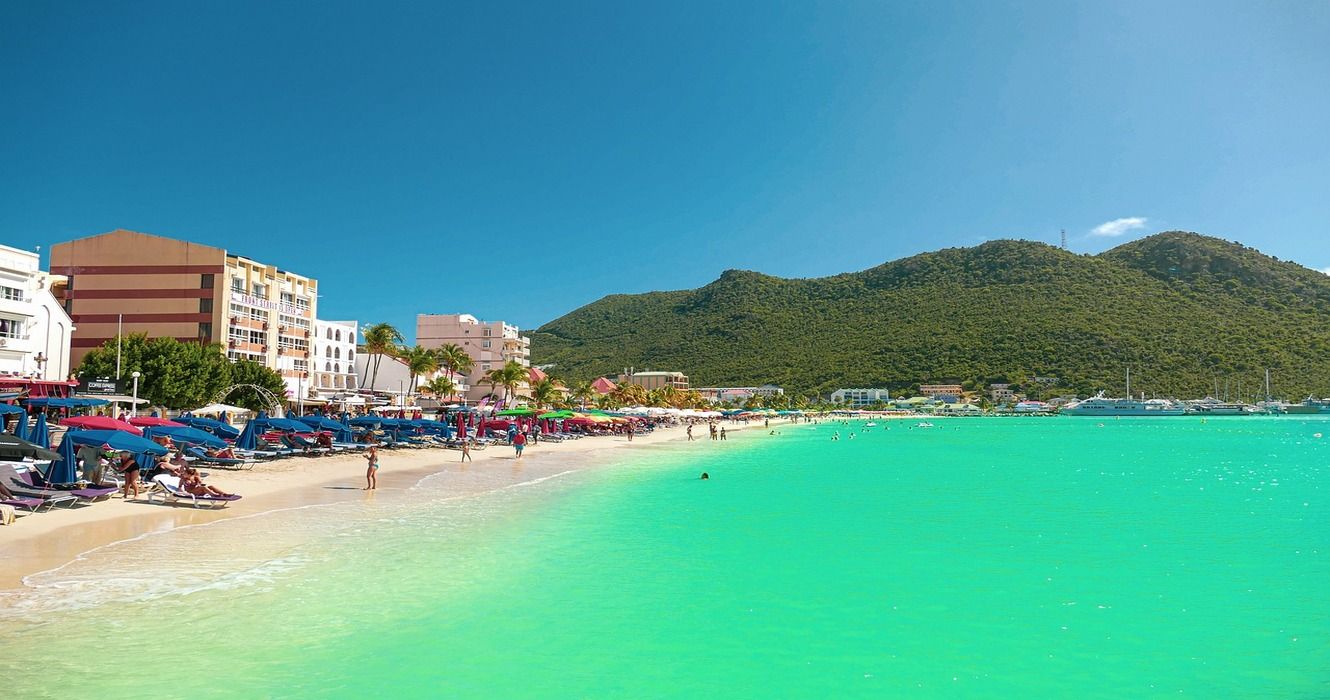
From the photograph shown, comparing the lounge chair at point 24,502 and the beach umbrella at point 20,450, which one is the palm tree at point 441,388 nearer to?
the beach umbrella at point 20,450

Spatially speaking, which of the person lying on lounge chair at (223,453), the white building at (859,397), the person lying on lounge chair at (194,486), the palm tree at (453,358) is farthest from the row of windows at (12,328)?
the white building at (859,397)

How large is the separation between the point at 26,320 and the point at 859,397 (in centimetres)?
14736

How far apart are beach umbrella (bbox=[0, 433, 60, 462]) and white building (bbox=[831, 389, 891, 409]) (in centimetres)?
15200

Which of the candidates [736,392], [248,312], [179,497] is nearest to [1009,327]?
[736,392]

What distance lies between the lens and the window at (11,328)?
3931cm

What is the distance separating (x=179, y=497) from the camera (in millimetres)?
18594

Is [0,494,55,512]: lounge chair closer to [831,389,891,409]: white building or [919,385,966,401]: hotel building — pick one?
[831,389,891,409]: white building

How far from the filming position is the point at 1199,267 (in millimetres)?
159500

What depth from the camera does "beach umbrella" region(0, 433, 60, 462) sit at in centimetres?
1877

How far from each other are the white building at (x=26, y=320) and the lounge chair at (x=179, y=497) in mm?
29160

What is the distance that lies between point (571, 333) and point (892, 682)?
173 metres

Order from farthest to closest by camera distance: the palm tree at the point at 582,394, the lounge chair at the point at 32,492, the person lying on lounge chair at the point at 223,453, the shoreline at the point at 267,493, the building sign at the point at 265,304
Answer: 1. the palm tree at the point at 582,394
2. the building sign at the point at 265,304
3. the person lying on lounge chair at the point at 223,453
4. the lounge chair at the point at 32,492
5. the shoreline at the point at 267,493

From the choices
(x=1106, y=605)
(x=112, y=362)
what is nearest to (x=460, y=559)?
(x=1106, y=605)

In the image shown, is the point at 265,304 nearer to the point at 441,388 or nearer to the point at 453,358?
the point at 453,358
